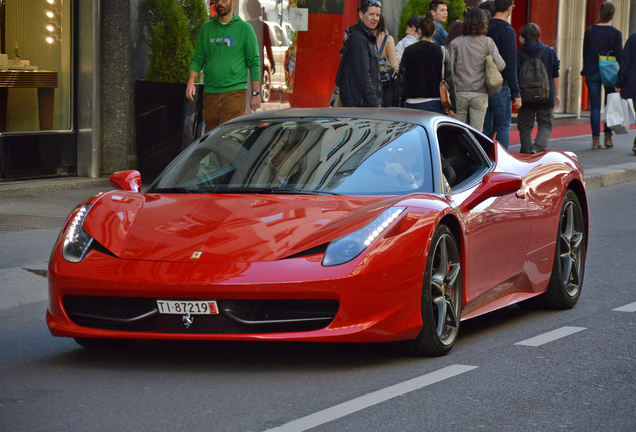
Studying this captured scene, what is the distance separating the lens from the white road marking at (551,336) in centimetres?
590

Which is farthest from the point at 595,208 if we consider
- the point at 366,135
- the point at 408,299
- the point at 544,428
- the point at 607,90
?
the point at 544,428

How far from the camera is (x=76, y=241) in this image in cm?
531

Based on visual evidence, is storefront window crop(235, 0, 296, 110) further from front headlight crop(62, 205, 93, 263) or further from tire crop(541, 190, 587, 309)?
front headlight crop(62, 205, 93, 263)

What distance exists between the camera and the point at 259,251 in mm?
4965

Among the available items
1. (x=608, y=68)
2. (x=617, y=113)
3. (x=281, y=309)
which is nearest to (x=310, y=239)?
(x=281, y=309)

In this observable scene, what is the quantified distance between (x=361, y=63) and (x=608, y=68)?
7.71 m

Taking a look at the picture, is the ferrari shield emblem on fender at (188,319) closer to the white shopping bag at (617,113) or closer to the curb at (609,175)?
the curb at (609,175)

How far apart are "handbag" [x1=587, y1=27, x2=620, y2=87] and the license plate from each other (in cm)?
1364

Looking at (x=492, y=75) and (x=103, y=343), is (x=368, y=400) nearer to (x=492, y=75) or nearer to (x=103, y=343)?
(x=103, y=343)

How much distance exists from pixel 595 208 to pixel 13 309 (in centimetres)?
761

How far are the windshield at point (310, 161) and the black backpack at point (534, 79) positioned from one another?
333 inches

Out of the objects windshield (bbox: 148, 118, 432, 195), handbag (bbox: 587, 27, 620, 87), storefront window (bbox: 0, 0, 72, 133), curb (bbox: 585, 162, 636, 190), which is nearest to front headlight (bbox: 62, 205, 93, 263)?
windshield (bbox: 148, 118, 432, 195)

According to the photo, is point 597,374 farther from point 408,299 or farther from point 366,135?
point 366,135

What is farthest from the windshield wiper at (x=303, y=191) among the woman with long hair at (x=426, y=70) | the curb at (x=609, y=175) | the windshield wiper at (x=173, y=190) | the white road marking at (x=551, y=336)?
the curb at (x=609, y=175)
